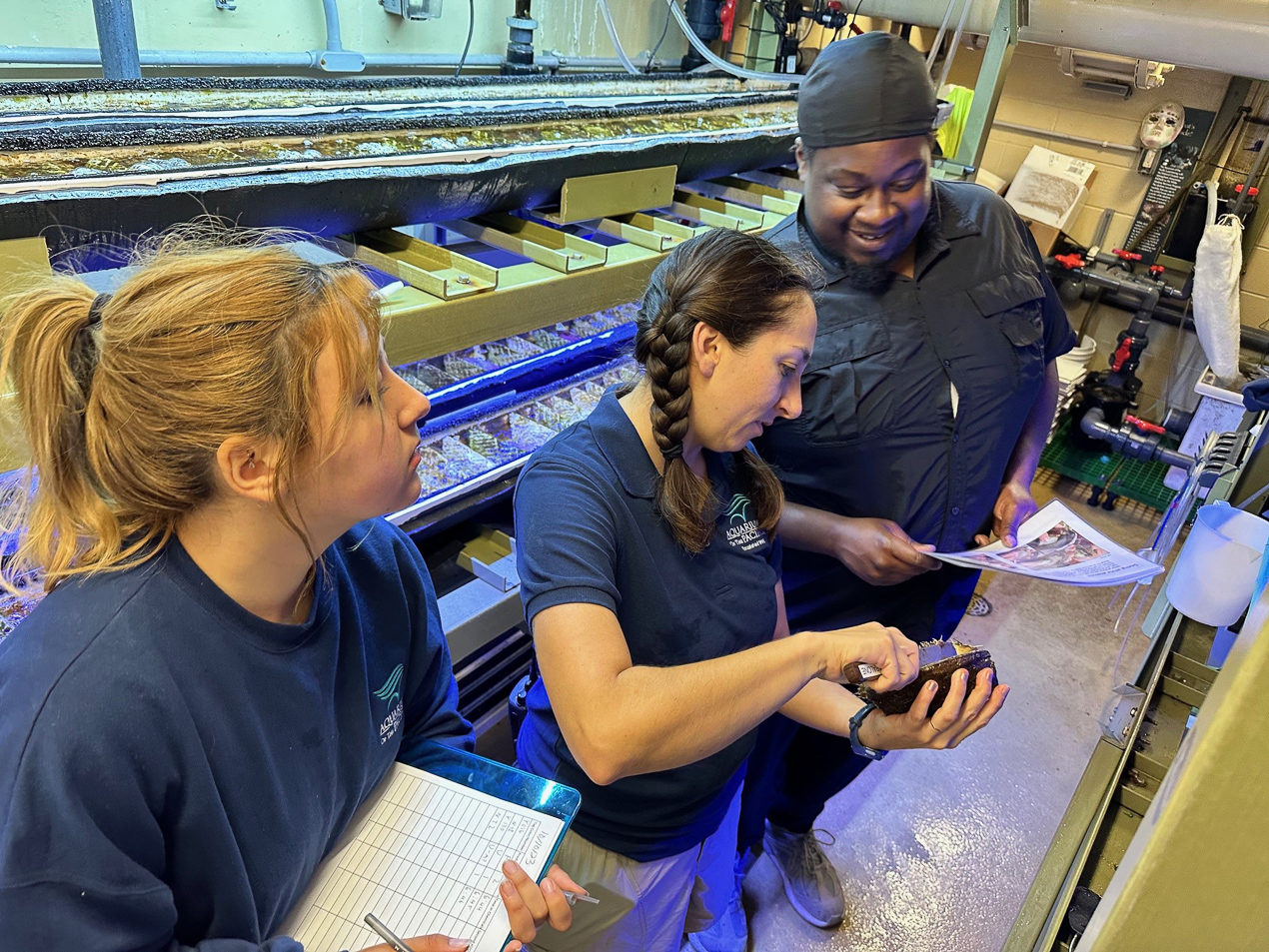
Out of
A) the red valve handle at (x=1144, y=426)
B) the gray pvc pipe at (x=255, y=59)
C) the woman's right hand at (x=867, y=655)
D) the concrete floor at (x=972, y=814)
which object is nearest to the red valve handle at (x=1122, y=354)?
the red valve handle at (x=1144, y=426)

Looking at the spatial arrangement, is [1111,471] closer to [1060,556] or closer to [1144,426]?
[1144,426]

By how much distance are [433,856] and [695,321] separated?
805 millimetres

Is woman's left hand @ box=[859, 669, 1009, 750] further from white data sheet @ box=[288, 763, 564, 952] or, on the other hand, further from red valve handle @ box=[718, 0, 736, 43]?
red valve handle @ box=[718, 0, 736, 43]

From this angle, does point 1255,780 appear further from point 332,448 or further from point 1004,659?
point 1004,659

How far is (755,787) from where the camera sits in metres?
2.00

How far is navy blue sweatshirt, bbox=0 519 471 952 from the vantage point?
2.36 ft

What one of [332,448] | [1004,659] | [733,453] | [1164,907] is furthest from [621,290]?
[1004,659]

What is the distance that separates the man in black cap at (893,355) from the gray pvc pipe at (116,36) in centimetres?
143

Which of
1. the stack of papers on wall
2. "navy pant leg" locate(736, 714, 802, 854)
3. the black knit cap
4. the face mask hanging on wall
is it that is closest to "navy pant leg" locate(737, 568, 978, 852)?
"navy pant leg" locate(736, 714, 802, 854)

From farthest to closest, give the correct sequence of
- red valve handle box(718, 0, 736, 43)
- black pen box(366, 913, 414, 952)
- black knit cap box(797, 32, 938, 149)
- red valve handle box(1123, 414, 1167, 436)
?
red valve handle box(1123, 414, 1167, 436) < red valve handle box(718, 0, 736, 43) < black knit cap box(797, 32, 938, 149) < black pen box(366, 913, 414, 952)

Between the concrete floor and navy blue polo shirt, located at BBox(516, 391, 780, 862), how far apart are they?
3.28 ft

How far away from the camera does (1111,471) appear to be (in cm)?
408

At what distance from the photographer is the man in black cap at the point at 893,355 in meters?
1.58

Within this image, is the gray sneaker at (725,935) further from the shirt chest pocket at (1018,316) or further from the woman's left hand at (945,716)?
the shirt chest pocket at (1018,316)
